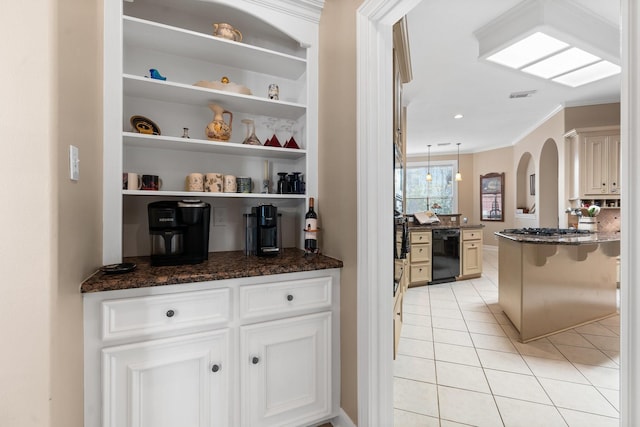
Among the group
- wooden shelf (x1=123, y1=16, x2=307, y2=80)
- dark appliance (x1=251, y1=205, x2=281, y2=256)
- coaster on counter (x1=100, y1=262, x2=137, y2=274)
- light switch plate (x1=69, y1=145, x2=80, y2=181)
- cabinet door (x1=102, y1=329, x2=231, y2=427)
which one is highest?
wooden shelf (x1=123, y1=16, x2=307, y2=80)

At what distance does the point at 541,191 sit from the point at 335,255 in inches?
239

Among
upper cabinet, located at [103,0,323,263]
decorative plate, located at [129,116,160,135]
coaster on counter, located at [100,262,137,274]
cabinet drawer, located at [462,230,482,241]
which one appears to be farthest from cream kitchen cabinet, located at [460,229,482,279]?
coaster on counter, located at [100,262,137,274]

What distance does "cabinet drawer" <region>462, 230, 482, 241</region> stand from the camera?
4852 mm

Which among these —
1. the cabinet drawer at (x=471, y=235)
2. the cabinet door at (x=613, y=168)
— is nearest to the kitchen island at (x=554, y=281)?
the cabinet drawer at (x=471, y=235)

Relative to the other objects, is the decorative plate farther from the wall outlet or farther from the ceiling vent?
the ceiling vent

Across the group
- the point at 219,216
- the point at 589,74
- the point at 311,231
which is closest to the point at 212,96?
the point at 219,216

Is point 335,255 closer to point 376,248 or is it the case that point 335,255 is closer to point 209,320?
point 376,248

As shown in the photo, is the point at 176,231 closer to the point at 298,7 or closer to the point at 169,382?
the point at 169,382

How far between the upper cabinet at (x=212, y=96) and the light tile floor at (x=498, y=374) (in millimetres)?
1510

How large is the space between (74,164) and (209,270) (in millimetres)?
662

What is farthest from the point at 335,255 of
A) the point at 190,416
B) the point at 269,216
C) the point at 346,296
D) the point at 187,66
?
the point at 187,66

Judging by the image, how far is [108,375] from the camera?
1174mm

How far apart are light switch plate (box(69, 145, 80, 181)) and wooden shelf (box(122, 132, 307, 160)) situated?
0.43m

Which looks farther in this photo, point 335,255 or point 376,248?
point 335,255
